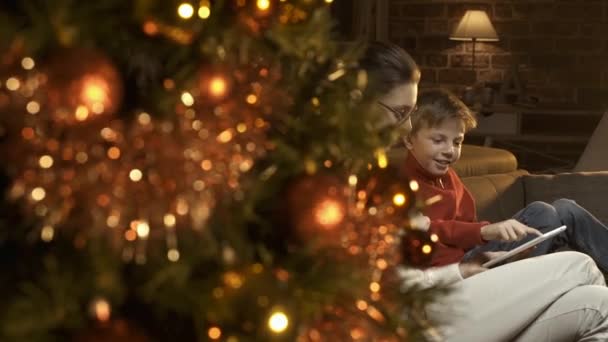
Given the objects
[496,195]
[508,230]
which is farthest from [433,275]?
[496,195]

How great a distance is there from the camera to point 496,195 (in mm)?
3479

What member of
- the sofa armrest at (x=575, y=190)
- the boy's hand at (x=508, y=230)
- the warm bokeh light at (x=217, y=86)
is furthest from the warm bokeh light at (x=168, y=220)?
the sofa armrest at (x=575, y=190)

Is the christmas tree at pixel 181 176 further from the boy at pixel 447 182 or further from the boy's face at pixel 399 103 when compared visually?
the boy at pixel 447 182

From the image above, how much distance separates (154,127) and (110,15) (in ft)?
0.30

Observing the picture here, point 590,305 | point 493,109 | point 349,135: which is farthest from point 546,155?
point 349,135

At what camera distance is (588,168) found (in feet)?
13.6

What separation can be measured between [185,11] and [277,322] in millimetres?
251

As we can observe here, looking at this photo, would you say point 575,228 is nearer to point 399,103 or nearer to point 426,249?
point 399,103

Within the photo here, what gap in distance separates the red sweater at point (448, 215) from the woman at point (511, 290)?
35cm

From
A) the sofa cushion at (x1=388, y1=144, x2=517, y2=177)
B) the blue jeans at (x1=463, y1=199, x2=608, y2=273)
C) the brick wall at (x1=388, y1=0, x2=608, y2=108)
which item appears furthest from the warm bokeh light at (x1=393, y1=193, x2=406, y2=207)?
the brick wall at (x1=388, y1=0, x2=608, y2=108)

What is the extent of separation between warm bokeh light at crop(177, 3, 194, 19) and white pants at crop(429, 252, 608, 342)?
993mm

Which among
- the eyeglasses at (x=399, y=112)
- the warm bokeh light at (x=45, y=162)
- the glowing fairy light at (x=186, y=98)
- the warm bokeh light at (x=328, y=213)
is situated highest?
the glowing fairy light at (x=186, y=98)

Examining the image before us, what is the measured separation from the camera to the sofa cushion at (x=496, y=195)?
11.2ft

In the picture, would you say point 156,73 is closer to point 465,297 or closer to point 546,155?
point 465,297
